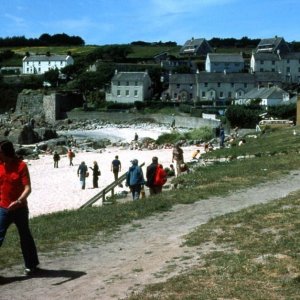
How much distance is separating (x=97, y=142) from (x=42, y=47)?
450ft

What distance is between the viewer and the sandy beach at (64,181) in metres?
20.8

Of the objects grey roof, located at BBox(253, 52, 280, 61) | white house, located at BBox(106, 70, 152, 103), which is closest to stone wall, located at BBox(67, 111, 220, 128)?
white house, located at BBox(106, 70, 152, 103)

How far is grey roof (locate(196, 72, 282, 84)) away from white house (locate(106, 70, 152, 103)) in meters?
9.37

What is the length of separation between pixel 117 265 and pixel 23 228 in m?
1.36

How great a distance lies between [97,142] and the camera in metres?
56.3

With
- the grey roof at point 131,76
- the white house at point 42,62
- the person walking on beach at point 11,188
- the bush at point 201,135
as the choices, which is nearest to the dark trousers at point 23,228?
the person walking on beach at point 11,188

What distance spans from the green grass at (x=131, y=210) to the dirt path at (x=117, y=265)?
362 mm

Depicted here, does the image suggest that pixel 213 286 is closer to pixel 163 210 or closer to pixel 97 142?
pixel 163 210

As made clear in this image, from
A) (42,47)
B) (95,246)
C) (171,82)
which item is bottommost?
(95,246)

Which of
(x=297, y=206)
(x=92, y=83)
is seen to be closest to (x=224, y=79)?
(x=92, y=83)

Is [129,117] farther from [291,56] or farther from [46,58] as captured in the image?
[46,58]

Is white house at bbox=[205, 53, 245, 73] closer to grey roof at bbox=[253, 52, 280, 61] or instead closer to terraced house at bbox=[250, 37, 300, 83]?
terraced house at bbox=[250, 37, 300, 83]

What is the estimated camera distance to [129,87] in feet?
326

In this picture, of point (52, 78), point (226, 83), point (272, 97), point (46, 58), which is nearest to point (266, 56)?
point (226, 83)
